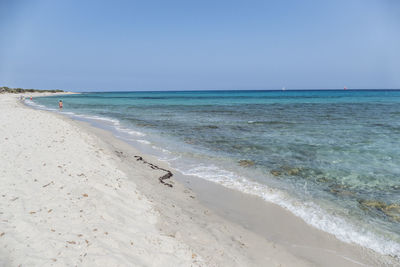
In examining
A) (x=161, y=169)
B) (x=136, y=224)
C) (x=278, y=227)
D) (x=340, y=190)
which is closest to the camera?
(x=136, y=224)

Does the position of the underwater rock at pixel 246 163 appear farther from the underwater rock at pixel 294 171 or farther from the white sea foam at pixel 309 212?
the underwater rock at pixel 294 171

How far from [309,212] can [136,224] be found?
4.17 metres

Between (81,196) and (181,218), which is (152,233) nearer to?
(181,218)

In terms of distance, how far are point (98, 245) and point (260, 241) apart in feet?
9.72

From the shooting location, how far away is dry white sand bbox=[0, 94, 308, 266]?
11.6ft

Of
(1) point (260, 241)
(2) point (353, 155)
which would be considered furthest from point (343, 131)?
(1) point (260, 241)

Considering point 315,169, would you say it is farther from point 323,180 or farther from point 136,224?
point 136,224

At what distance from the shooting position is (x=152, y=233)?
4.23 metres

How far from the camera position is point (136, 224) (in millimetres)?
4461

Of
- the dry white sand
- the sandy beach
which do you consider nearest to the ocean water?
the sandy beach

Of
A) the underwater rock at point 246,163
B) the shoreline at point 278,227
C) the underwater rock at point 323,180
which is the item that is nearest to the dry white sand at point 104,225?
the shoreline at point 278,227

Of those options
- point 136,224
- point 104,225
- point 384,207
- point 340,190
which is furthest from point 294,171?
point 104,225

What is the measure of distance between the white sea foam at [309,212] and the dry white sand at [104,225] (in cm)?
149

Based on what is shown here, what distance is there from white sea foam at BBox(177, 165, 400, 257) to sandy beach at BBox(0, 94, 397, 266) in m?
0.25
